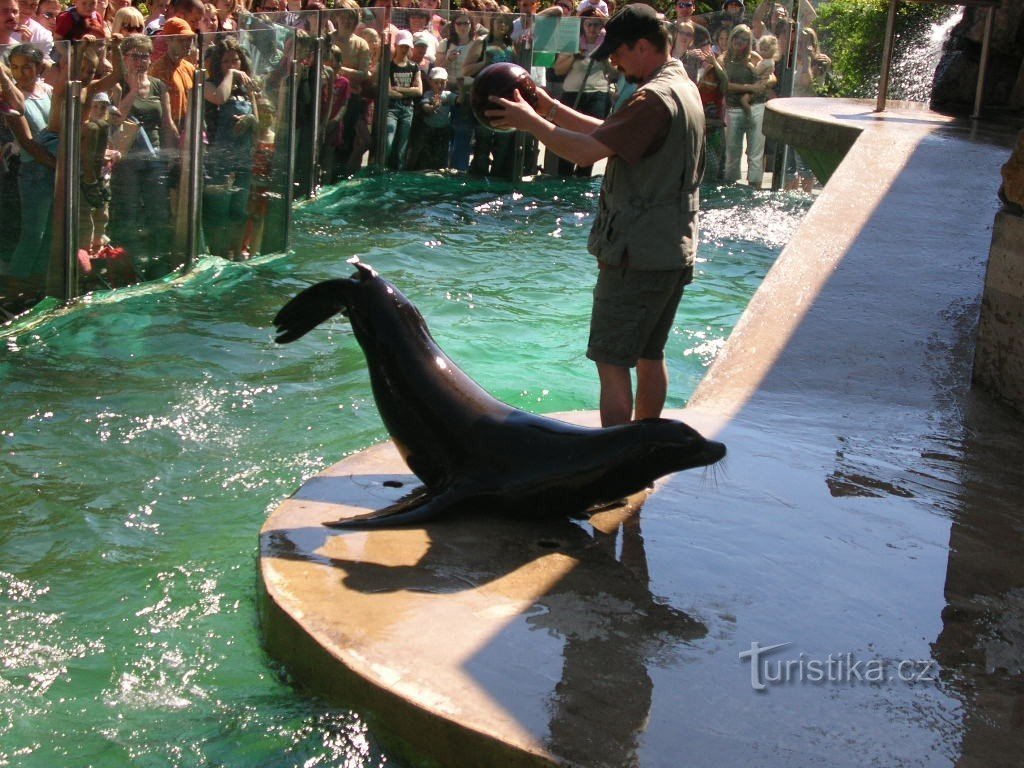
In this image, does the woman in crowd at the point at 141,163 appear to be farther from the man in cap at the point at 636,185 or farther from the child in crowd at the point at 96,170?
the man in cap at the point at 636,185

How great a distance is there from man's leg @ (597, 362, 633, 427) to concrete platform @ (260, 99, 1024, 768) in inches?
14.1

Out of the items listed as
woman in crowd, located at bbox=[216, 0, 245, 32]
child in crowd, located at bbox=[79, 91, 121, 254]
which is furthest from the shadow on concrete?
woman in crowd, located at bbox=[216, 0, 245, 32]

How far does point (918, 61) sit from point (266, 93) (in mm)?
8842

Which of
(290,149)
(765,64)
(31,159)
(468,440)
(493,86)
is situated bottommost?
(468,440)

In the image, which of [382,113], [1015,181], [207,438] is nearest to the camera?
[1015,181]

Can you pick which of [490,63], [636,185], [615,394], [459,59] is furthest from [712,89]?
[615,394]

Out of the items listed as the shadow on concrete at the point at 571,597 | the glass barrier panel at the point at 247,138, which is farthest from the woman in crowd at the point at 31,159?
the shadow on concrete at the point at 571,597

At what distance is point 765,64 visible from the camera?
56.9 feet

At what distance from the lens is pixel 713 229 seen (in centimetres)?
1466

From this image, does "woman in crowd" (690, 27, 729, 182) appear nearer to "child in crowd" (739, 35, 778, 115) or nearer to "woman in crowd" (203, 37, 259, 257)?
"child in crowd" (739, 35, 778, 115)

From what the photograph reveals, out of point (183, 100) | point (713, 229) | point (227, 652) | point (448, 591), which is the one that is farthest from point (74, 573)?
point (713, 229)

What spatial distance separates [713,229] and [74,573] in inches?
406

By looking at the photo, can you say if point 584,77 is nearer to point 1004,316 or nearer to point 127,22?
point 127,22

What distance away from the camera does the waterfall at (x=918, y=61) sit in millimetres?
15766
